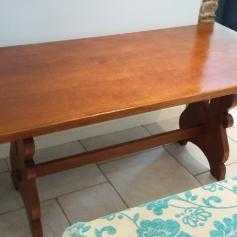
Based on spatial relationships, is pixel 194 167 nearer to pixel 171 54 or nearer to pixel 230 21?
pixel 171 54

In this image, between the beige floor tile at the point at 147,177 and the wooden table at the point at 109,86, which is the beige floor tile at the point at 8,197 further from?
the beige floor tile at the point at 147,177

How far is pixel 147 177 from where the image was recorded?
6.61 feet

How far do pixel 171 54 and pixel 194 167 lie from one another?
72 cm

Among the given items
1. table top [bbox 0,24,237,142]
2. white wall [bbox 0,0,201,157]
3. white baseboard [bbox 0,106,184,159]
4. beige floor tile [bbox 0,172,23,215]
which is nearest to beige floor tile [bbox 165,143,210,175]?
white baseboard [bbox 0,106,184,159]

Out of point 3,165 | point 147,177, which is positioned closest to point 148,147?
point 147,177

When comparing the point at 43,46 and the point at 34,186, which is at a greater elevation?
the point at 43,46

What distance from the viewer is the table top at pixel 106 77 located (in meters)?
1.20

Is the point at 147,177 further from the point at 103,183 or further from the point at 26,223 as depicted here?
the point at 26,223

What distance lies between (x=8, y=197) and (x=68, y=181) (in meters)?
0.30

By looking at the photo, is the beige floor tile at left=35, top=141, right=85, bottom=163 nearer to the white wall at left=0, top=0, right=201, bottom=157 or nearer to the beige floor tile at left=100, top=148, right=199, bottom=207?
the white wall at left=0, top=0, right=201, bottom=157

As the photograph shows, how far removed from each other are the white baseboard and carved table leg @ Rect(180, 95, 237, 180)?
13.7 inches

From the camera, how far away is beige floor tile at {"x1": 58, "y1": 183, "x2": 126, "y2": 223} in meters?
1.76

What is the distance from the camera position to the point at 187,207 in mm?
1123

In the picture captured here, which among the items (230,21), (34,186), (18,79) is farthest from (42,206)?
(230,21)
